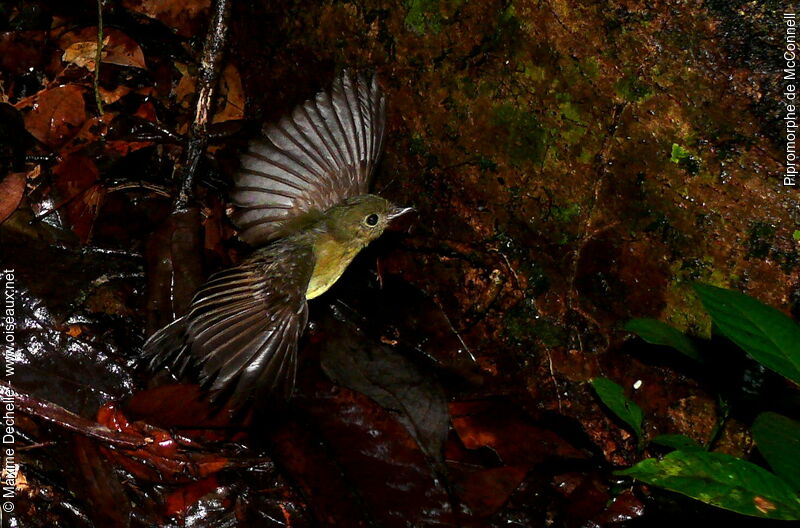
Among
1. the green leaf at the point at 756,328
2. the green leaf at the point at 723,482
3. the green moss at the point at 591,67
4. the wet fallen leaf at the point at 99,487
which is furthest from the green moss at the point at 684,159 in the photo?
the wet fallen leaf at the point at 99,487

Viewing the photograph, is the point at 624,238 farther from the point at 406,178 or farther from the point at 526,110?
the point at 406,178

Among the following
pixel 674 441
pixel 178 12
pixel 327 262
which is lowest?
pixel 674 441

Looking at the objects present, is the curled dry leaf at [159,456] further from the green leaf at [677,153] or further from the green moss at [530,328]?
the green leaf at [677,153]

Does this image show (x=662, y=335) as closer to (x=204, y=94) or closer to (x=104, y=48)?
(x=204, y=94)

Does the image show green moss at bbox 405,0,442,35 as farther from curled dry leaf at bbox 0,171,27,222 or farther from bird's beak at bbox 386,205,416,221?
curled dry leaf at bbox 0,171,27,222

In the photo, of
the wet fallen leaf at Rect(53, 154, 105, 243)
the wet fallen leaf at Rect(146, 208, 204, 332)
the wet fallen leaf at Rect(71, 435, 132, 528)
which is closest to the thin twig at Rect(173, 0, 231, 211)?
the wet fallen leaf at Rect(146, 208, 204, 332)

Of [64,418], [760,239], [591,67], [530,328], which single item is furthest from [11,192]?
[760,239]
